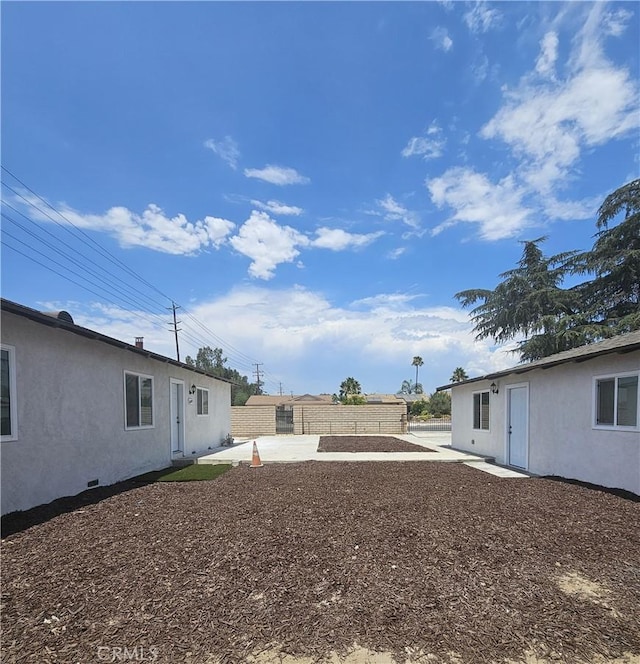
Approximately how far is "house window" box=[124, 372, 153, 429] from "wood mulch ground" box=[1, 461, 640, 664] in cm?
259

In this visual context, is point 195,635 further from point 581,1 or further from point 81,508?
point 581,1

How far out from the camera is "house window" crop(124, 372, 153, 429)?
8445 millimetres

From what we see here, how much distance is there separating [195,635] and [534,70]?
11445 millimetres

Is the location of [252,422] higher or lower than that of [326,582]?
lower

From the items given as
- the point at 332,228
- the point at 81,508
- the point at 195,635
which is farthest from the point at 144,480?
the point at 332,228

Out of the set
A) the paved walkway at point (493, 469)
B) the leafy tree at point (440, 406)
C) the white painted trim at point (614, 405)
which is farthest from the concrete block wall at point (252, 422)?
the leafy tree at point (440, 406)

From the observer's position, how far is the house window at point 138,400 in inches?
332

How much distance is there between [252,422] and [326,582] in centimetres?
1953

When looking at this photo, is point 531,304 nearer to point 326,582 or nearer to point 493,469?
point 493,469

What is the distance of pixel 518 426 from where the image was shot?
398 inches

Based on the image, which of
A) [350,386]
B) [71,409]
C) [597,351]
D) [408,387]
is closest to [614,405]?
[597,351]

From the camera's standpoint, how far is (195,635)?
2.58m

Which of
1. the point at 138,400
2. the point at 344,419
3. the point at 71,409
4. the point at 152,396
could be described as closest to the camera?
the point at 71,409
